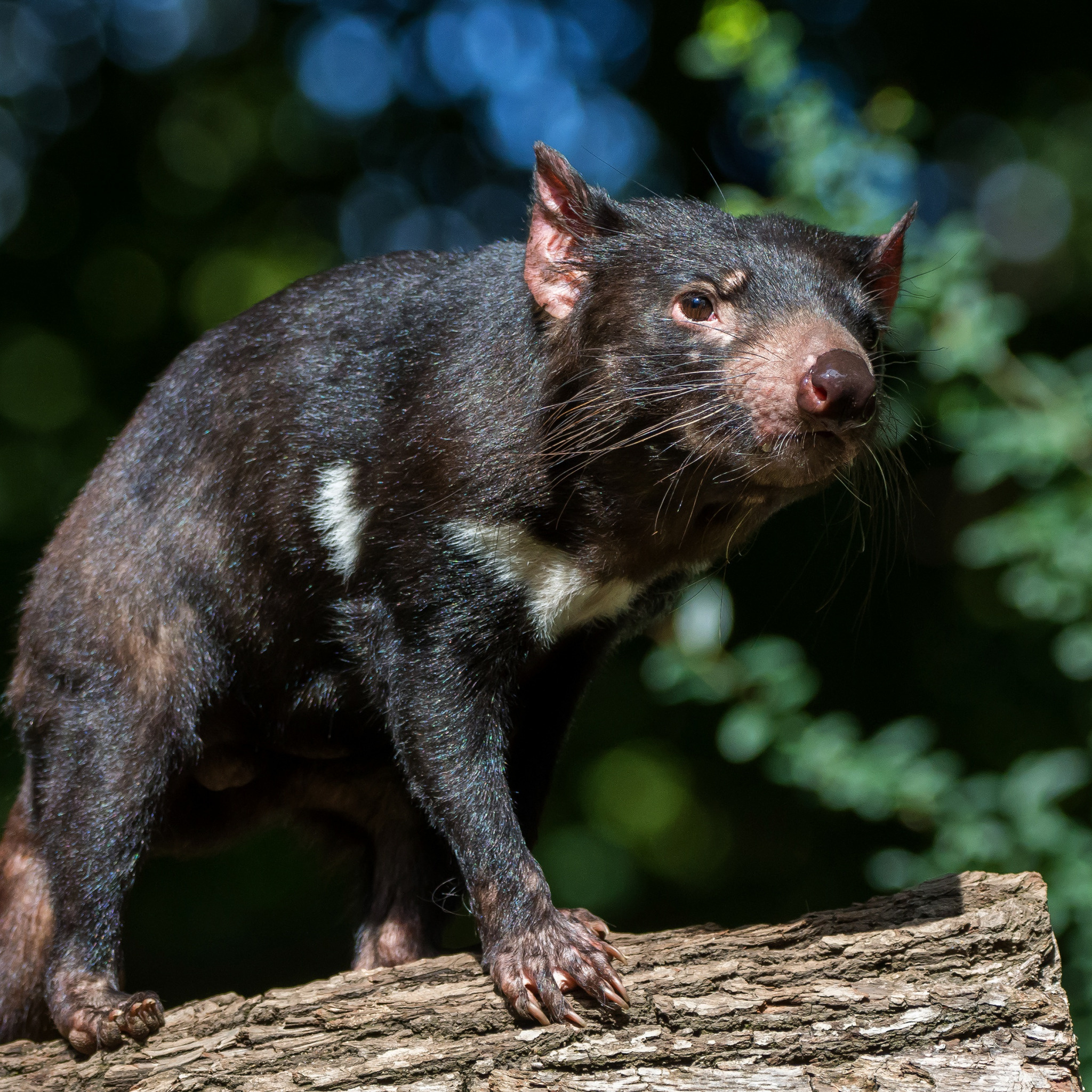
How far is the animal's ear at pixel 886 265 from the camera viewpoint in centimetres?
343

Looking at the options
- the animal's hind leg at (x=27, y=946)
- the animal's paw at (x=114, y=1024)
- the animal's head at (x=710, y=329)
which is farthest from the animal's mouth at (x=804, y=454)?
the animal's hind leg at (x=27, y=946)

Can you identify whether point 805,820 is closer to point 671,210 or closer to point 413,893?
point 413,893

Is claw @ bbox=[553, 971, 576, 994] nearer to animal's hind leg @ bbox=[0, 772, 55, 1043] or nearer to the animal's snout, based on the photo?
the animal's snout

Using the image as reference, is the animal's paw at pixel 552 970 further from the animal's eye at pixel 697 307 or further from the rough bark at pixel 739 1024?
the animal's eye at pixel 697 307

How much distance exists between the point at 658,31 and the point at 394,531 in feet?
16.8

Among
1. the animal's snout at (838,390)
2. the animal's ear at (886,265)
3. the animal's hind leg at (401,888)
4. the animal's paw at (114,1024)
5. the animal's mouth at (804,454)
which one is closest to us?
the animal's snout at (838,390)

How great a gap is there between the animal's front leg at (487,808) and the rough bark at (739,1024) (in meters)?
0.09

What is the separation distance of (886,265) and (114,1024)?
114 inches

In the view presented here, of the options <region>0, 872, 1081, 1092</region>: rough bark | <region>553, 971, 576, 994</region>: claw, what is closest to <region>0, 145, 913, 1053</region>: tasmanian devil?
<region>553, 971, 576, 994</region>: claw

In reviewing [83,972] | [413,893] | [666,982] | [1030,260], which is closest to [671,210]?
[666,982]

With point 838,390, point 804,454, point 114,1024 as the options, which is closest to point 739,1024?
point 804,454

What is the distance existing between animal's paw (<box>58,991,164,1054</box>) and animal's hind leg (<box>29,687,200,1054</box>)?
6 centimetres

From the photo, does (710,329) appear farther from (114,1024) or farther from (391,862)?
(114,1024)

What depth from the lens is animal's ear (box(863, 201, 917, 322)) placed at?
11.2 feet
